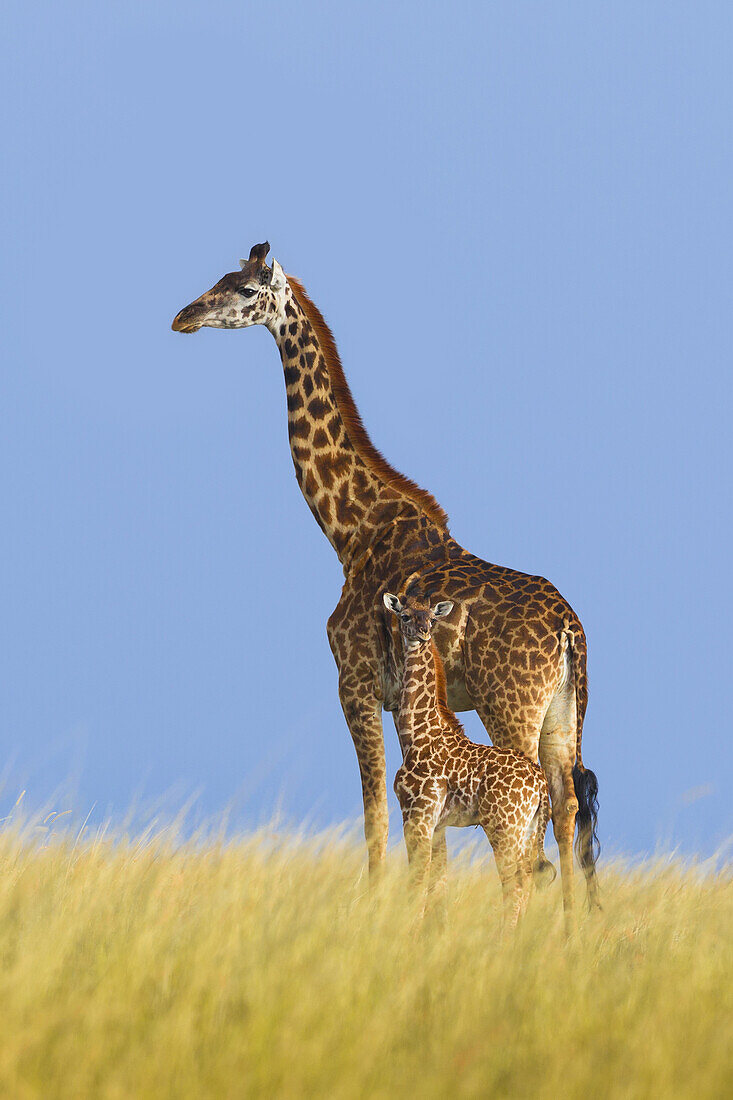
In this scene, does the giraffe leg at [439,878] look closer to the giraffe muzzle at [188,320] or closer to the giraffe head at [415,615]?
the giraffe head at [415,615]

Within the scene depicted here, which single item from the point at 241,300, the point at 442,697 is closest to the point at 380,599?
the point at 442,697

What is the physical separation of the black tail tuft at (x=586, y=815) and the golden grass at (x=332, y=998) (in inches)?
34.3

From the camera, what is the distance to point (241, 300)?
11.7 metres

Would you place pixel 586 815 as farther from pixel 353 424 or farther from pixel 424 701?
pixel 353 424

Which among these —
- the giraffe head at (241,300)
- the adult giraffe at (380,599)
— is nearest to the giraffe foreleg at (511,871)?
the adult giraffe at (380,599)

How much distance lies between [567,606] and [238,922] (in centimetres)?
397

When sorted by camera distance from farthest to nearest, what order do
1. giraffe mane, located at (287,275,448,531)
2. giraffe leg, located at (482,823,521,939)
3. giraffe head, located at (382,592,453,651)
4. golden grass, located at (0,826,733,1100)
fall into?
1. giraffe mane, located at (287,275,448,531)
2. giraffe head, located at (382,592,453,651)
3. giraffe leg, located at (482,823,521,939)
4. golden grass, located at (0,826,733,1100)

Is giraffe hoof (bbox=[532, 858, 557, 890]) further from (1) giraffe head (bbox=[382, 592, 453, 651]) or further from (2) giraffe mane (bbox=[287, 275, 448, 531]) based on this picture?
(2) giraffe mane (bbox=[287, 275, 448, 531])

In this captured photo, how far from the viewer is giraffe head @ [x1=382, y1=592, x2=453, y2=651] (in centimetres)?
914

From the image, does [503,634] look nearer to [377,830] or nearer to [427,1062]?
[377,830]

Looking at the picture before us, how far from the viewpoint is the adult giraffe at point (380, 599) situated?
31.3 ft

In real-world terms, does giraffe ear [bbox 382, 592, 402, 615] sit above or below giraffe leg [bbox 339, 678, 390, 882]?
above

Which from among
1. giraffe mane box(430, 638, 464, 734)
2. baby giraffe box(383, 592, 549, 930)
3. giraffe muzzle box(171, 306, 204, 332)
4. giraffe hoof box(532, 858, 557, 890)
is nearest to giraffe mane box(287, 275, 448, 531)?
giraffe muzzle box(171, 306, 204, 332)

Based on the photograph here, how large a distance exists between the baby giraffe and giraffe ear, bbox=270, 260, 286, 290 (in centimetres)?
425
